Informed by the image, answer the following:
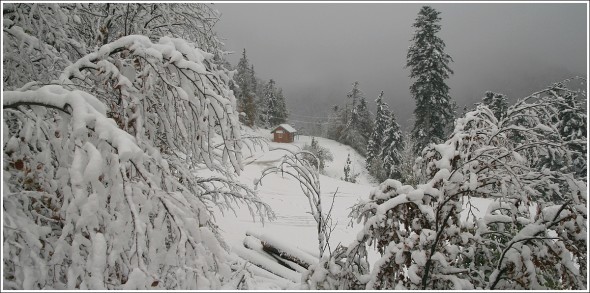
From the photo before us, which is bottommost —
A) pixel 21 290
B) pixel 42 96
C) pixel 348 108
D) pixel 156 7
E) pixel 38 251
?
pixel 21 290

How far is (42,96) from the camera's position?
2.05 metres

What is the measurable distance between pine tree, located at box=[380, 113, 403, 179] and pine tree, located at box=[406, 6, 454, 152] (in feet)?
40.7

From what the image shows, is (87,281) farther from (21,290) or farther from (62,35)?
(62,35)

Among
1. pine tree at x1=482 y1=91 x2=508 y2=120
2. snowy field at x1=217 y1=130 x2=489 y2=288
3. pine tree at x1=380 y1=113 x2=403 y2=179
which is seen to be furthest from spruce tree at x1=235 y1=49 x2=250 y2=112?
pine tree at x1=482 y1=91 x2=508 y2=120

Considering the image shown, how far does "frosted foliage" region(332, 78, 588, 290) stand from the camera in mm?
2557

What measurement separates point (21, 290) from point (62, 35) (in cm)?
291

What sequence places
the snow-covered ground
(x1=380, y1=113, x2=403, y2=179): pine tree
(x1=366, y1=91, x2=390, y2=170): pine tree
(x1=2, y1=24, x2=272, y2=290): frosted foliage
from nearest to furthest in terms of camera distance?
(x1=2, y1=24, x2=272, y2=290): frosted foliage, the snow-covered ground, (x1=380, y1=113, x2=403, y2=179): pine tree, (x1=366, y1=91, x2=390, y2=170): pine tree

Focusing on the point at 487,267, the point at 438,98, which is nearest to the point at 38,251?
the point at 487,267

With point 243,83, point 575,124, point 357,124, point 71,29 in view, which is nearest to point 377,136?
point 357,124

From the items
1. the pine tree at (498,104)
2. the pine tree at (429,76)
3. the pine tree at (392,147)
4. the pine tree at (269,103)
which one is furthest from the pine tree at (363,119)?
the pine tree at (498,104)

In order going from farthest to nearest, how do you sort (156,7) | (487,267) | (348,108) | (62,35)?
(348,108), (156,7), (62,35), (487,267)

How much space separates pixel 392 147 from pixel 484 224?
3481 cm

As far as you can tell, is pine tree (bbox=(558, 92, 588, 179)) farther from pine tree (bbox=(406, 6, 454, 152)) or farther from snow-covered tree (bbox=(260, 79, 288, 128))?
snow-covered tree (bbox=(260, 79, 288, 128))

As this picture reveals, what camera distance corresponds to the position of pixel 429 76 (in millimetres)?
22484
